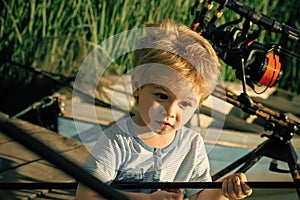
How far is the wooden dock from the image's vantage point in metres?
2.83

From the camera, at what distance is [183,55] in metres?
2.12

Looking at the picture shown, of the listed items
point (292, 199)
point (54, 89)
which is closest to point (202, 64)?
point (292, 199)

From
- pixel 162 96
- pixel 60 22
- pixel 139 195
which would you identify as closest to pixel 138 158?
Answer: pixel 139 195

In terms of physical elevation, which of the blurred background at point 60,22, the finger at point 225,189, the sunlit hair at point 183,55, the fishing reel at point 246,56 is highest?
the sunlit hair at point 183,55

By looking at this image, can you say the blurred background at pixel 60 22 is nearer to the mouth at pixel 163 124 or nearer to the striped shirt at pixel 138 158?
the striped shirt at pixel 138 158

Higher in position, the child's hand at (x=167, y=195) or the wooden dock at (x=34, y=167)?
the child's hand at (x=167, y=195)

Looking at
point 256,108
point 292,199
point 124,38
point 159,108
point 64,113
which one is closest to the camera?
point 159,108

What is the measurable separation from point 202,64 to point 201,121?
1.79m

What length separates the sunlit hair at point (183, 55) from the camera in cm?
211

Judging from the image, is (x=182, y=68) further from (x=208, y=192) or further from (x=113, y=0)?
(x=113, y=0)

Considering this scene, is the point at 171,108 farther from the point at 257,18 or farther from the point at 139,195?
the point at 257,18

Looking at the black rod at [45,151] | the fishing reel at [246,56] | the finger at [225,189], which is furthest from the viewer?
the fishing reel at [246,56]

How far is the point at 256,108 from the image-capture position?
9.69 ft

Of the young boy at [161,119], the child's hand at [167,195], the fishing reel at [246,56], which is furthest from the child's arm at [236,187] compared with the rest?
the fishing reel at [246,56]
